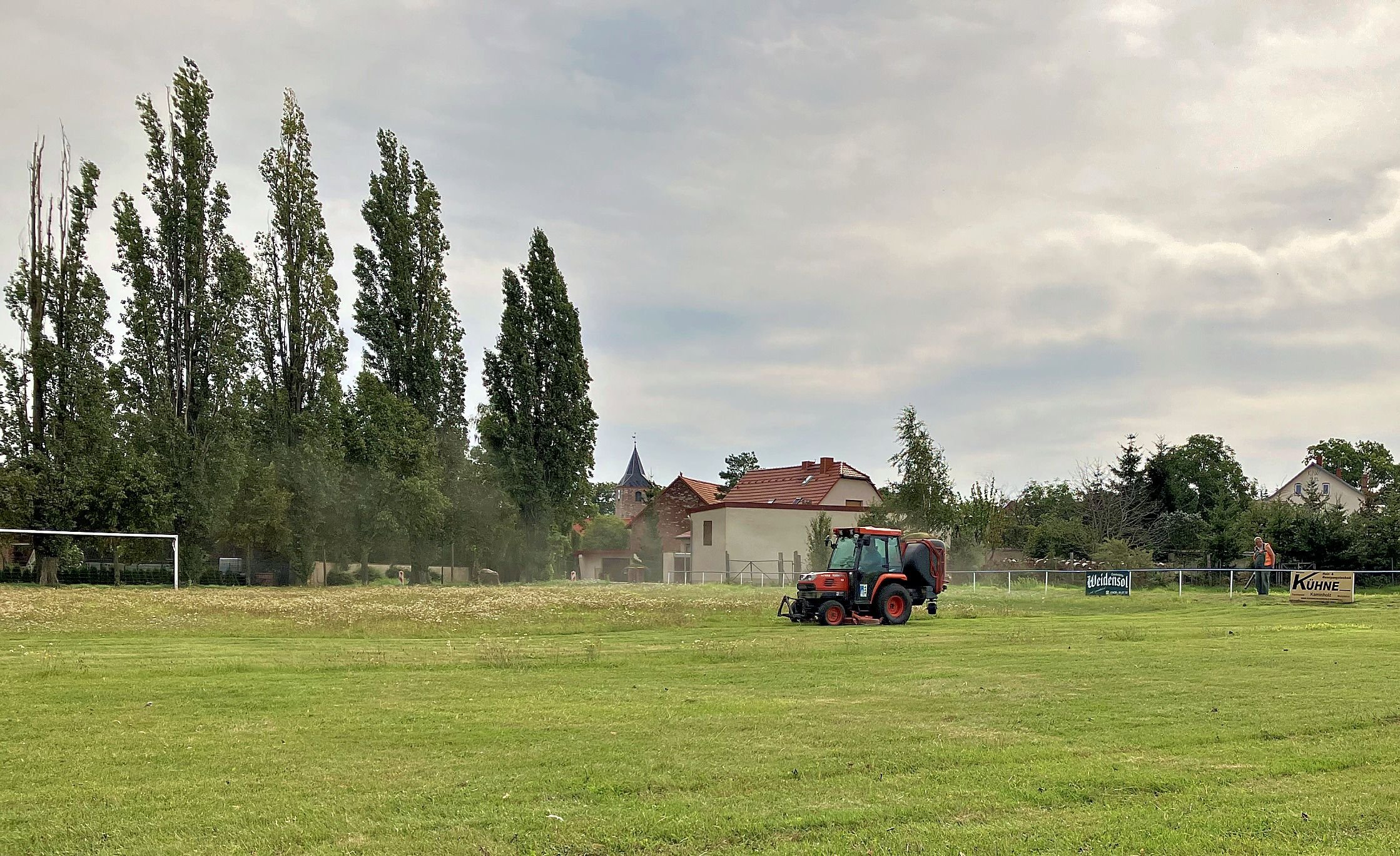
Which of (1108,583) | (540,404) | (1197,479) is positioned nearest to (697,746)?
(1108,583)


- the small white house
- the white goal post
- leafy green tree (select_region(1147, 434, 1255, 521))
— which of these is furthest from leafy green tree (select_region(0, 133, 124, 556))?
the small white house

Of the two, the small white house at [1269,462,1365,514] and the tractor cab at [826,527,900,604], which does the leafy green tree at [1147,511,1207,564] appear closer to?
the small white house at [1269,462,1365,514]

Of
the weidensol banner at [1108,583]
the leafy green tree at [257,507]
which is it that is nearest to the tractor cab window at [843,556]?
the weidensol banner at [1108,583]

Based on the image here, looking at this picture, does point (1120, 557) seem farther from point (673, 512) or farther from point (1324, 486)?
point (1324, 486)

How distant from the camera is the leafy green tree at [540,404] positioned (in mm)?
58250

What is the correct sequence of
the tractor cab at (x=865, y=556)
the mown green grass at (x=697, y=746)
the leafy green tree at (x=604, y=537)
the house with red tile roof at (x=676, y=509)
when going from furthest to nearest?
1. the leafy green tree at (x=604, y=537)
2. the house with red tile roof at (x=676, y=509)
3. the tractor cab at (x=865, y=556)
4. the mown green grass at (x=697, y=746)

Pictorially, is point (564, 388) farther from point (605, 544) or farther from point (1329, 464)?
point (1329, 464)

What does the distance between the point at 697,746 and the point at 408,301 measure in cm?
5026

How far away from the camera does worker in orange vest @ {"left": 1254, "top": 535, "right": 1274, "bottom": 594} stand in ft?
113

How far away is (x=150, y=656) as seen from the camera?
15344 millimetres

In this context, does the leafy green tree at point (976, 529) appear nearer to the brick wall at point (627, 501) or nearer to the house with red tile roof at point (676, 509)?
the house with red tile roof at point (676, 509)

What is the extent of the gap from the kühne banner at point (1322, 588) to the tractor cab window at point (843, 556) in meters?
15.3

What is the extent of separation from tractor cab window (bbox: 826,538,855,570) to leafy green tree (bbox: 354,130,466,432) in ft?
113

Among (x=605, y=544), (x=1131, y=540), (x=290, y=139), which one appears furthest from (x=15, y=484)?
(x=605, y=544)
